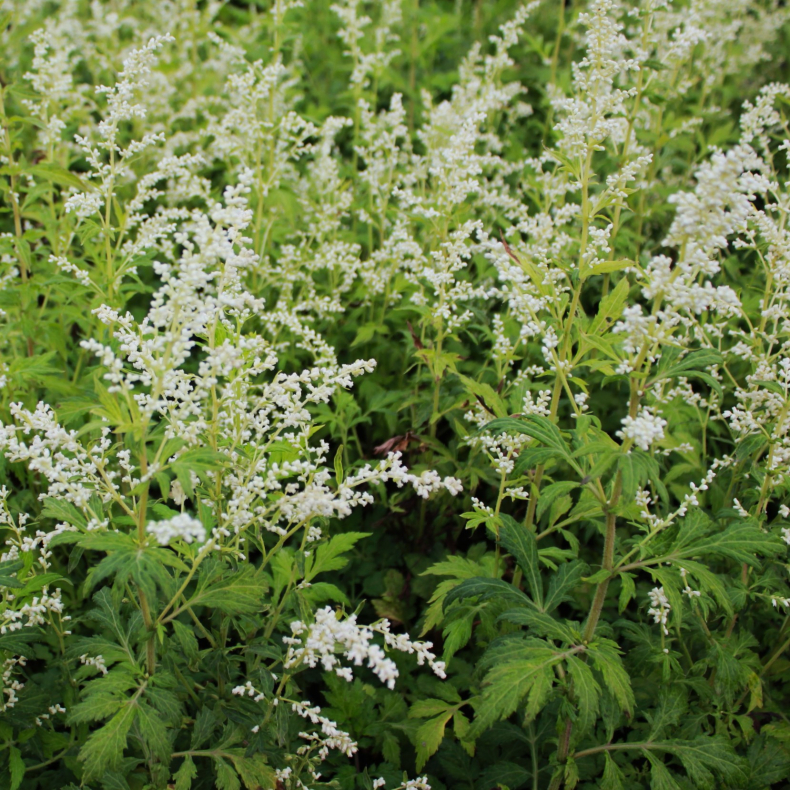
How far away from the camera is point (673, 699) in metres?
3.47

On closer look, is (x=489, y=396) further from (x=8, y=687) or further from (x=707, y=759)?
(x=8, y=687)

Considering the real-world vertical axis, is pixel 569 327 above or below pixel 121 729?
above

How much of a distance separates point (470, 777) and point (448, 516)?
62.8 inches

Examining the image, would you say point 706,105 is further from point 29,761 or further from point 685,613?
point 29,761

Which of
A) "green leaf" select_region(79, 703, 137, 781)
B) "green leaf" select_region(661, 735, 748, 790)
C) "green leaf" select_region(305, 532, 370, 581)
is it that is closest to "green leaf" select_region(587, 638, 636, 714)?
"green leaf" select_region(661, 735, 748, 790)

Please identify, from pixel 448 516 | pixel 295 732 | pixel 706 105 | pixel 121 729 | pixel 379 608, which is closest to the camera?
pixel 121 729

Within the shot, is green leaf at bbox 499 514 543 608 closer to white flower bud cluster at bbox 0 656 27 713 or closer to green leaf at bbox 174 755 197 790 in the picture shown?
green leaf at bbox 174 755 197 790

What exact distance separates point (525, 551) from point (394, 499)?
1363 mm

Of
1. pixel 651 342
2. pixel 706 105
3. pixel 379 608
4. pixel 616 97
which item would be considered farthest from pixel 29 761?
pixel 706 105

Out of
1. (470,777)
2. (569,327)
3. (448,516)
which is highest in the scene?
(569,327)

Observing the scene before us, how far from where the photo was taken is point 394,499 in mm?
4387

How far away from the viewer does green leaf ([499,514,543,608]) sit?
10.3 ft

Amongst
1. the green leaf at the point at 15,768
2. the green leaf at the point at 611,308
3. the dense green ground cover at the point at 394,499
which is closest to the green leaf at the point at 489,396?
the dense green ground cover at the point at 394,499

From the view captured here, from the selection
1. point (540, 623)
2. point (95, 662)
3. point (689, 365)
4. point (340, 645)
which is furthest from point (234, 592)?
point (689, 365)
